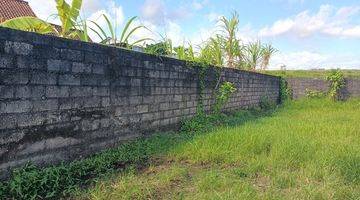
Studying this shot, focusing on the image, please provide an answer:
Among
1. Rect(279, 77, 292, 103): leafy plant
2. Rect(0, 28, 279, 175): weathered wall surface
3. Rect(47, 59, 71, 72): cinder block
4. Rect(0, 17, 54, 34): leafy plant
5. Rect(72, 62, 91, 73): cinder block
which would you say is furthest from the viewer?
Rect(279, 77, 292, 103): leafy plant

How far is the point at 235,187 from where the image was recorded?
3.38 metres

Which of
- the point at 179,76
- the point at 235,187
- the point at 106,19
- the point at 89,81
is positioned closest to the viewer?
the point at 235,187

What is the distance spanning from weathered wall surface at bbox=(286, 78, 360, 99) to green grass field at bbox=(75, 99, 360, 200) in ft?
33.8

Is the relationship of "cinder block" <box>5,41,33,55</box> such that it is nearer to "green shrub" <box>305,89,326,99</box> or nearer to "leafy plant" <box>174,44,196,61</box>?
"leafy plant" <box>174,44,196,61</box>

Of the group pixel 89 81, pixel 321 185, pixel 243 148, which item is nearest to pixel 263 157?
pixel 243 148

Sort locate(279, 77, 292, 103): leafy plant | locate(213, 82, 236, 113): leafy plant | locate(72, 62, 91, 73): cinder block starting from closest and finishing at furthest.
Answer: locate(72, 62, 91, 73): cinder block → locate(213, 82, 236, 113): leafy plant → locate(279, 77, 292, 103): leafy plant

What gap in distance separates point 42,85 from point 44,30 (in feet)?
4.93

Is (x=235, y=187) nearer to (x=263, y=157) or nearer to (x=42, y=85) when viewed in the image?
(x=263, y=157)

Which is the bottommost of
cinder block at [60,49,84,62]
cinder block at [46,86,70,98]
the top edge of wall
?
cinder block at [46,86,70,98]

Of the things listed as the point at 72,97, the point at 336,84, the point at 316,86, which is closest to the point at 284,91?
the point at 316,86

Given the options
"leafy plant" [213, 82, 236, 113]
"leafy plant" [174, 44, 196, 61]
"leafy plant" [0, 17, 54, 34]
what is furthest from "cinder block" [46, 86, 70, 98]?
"leafy plant" [213, 82, 236, 113]

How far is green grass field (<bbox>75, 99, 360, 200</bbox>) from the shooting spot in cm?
324

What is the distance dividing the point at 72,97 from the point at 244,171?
204 centimetres

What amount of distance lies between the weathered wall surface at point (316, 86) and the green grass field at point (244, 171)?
10295 millimetres
